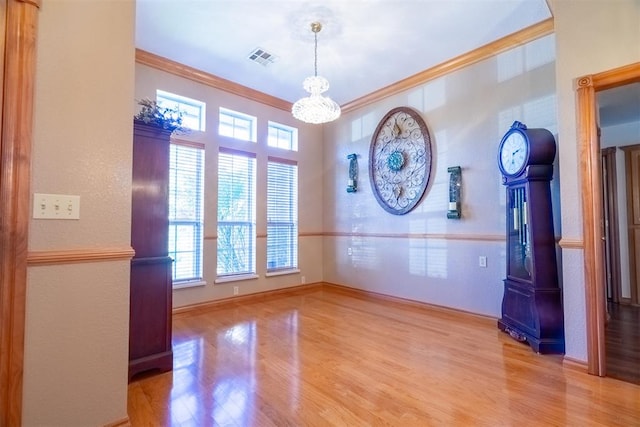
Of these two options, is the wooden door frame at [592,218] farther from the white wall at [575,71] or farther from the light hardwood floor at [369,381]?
the light hardwood floor at [369,381]

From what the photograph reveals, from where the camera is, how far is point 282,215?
5008 millimetres

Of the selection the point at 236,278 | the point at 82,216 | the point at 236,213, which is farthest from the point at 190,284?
the point at 82,216

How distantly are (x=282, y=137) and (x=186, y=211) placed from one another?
2034mm

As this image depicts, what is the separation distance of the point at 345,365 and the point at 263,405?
77 centimetres

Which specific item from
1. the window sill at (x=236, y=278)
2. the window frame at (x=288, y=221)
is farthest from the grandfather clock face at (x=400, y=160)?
the window sill at (x=236, y=278)

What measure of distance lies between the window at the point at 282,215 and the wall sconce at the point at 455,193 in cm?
250

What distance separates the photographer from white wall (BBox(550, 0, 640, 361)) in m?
2.21

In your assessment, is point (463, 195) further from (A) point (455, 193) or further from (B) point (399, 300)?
(B) point (399, 300)

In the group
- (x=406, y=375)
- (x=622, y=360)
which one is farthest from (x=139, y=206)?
(x=622, y=360)

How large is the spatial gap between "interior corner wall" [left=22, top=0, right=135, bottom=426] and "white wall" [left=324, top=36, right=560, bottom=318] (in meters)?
3.40

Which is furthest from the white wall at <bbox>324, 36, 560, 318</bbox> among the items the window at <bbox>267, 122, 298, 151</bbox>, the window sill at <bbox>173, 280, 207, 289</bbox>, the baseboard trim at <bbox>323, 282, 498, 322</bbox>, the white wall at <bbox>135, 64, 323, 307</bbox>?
the window sill at <bbox>173, 280, 207, 289</bbox>

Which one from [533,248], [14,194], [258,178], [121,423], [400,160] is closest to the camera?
[14,194]

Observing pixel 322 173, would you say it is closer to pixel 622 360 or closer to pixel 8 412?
pixel 622 360

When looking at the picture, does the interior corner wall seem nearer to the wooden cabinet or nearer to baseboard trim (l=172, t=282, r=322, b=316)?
the wooden cabinet
